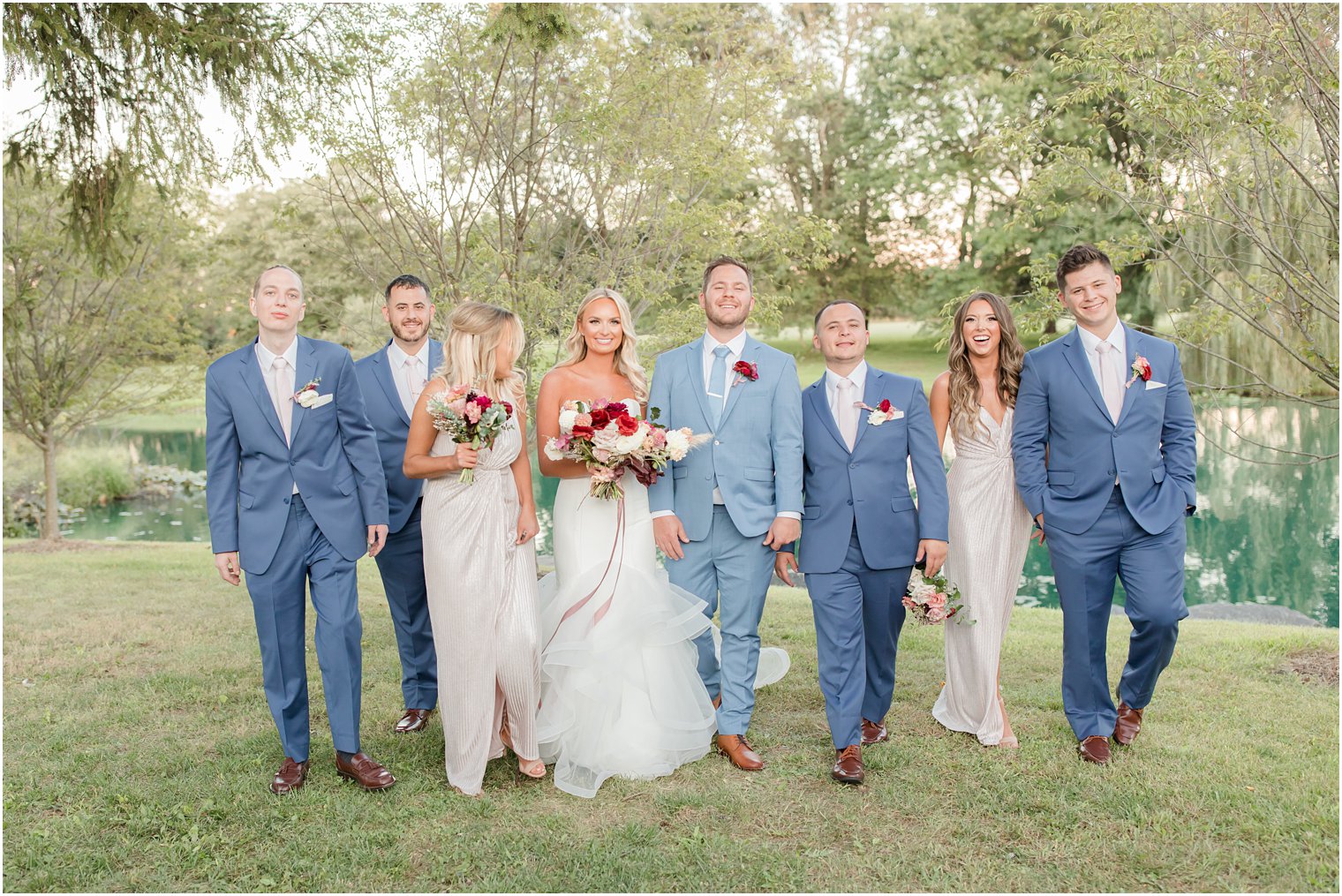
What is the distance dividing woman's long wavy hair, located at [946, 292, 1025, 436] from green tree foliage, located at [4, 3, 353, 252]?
5.17 m

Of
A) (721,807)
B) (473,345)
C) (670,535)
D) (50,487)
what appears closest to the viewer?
(721,807)

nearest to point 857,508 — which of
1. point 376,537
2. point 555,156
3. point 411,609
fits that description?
point 376,537

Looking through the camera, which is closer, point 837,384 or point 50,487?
point 837,384

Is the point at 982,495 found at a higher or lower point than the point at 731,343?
lower

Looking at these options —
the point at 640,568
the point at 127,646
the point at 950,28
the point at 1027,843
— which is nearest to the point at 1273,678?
the point at 1027,843

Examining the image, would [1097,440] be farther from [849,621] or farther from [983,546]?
[849,621]

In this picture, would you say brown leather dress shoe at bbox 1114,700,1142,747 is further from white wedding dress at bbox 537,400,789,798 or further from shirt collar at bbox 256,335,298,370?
shirt collar at bbox 256,335,298,370

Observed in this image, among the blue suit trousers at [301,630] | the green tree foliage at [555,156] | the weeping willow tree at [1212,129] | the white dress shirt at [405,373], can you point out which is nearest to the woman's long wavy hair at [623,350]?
the white dress shirt at [405,373]

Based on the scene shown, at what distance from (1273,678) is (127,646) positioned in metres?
7.82

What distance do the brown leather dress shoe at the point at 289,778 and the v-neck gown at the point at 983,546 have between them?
10.9ft

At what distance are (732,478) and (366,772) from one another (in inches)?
86.6

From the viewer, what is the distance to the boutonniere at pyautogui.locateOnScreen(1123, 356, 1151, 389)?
15.6 feet

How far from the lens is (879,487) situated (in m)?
4.84

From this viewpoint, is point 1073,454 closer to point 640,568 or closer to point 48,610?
point 640,568
